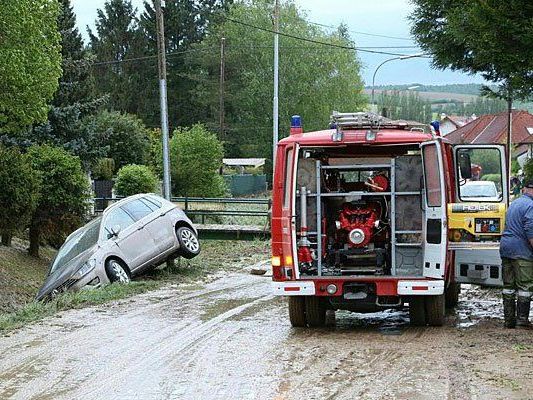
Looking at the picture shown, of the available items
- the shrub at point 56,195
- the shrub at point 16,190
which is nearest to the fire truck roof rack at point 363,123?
the shrub at point 16,190

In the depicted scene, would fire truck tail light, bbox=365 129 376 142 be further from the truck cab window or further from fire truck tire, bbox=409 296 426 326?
fire truck tire, bbox=409 296 426 326

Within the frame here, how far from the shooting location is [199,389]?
8.92 m

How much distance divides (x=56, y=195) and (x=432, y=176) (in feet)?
58.3

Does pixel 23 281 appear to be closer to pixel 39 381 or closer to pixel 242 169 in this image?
pixel 39 381

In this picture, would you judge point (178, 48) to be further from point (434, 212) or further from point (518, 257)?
point (518, 257)

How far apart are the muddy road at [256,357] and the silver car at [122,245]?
3782mm

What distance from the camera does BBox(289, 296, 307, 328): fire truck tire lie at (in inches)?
501

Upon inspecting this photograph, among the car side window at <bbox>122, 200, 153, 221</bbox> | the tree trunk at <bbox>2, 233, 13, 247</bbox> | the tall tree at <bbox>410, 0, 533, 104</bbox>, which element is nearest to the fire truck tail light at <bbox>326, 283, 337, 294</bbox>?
the tall tree at <bbox>410, 0, 533, 104</bbox>

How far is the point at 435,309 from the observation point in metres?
12.6

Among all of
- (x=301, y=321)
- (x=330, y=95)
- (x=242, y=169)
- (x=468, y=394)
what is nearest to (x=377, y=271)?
(x=301, y=321)

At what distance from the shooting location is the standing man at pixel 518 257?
11923mm

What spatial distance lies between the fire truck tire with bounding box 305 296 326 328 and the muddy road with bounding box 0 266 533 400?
0.57 feet

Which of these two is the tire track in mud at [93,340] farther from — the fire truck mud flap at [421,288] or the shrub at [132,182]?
the shrub at [132,182]

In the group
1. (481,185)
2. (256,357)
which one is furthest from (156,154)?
(256,357)
